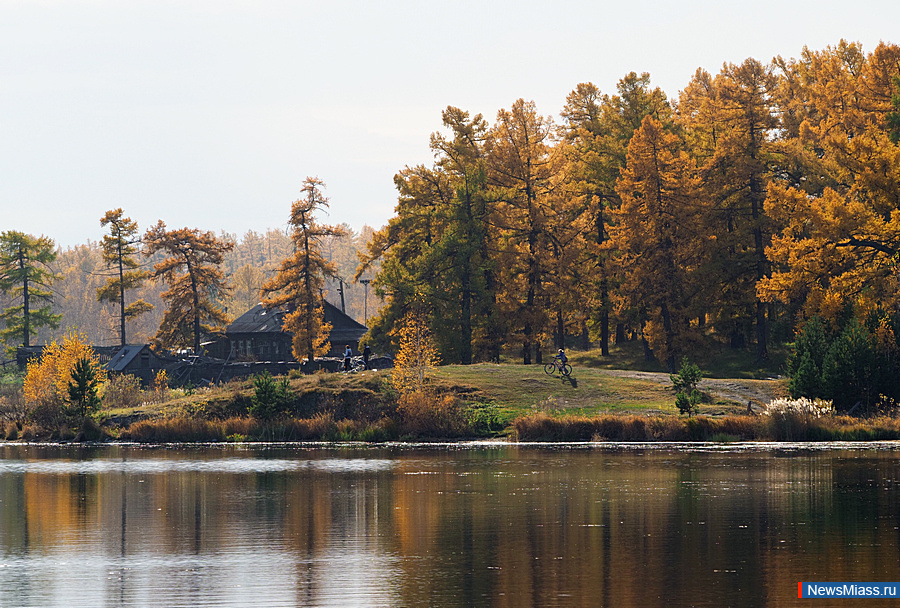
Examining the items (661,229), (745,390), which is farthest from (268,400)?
(661,229)

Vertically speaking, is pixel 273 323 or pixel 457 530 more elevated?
pixel 273 323

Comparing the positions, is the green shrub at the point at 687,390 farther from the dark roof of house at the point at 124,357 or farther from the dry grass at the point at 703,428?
the dark roof of house at the point at 124,357

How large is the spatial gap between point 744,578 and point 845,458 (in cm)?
2028

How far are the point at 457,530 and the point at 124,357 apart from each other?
7204 centimetres

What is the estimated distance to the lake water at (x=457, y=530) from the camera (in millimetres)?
16938

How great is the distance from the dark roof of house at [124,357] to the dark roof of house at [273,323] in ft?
29.8

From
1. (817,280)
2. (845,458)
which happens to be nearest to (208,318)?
(817,280)

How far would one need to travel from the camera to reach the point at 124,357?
89.9 m

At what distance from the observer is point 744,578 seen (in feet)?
56.5

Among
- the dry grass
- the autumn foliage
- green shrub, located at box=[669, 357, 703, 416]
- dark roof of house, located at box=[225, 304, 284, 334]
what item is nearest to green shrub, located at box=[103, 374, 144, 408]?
the autumn foliage

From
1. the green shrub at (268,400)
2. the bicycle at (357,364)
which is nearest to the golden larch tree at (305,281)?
the bicycle at (357,364)

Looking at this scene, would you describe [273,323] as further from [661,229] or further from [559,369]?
[559,369]

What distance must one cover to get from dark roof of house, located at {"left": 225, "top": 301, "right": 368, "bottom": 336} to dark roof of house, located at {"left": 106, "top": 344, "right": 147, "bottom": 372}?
9.09 meters

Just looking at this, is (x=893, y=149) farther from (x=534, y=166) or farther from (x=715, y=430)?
(x=534, y=166)
